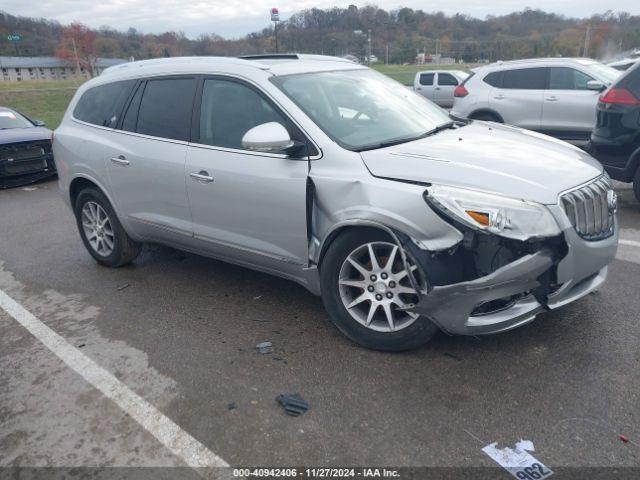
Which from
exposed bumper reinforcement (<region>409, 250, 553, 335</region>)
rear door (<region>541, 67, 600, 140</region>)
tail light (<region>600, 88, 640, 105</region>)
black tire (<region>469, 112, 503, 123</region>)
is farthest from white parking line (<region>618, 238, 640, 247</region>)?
black tire (<region>469, 112, 503, 123</region>)

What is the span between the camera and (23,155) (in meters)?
10.0

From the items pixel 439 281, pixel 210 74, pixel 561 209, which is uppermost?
pixel 210 74

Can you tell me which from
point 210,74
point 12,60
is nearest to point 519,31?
point 210,74

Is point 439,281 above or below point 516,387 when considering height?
above

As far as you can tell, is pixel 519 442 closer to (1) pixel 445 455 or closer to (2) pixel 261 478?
(1) pixel 445 455

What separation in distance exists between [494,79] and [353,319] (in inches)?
345

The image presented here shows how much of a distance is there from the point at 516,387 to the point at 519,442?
0.47 metres

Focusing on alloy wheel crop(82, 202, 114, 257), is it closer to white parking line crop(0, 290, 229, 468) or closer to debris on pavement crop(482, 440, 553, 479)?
white parking line crop(0, 290, 229, 468)

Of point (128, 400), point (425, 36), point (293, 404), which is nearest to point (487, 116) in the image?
point (293, 404)

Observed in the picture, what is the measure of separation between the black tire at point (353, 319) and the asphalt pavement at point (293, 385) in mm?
88

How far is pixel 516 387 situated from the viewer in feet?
9.84

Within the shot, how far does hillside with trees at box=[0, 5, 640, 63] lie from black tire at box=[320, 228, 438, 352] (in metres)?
19.8

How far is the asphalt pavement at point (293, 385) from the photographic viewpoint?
8.61 feet

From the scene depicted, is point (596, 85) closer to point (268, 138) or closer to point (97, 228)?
point (268, 138)
